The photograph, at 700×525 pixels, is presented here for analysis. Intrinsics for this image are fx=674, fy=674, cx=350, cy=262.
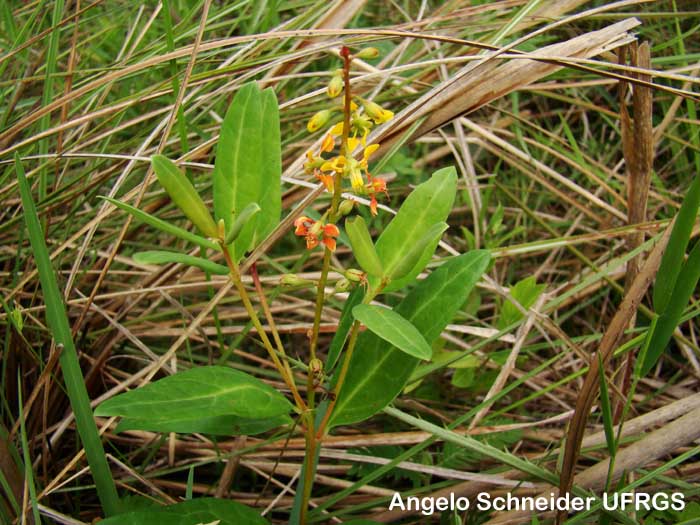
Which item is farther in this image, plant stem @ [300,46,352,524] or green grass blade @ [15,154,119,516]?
green grass blade @ [15,154,119,516]

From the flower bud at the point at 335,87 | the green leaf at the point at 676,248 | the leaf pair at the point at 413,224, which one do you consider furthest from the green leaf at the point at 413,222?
the green leaf at the point at 676,248

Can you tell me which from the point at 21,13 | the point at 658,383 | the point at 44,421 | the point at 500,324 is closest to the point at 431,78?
the point at 500,324

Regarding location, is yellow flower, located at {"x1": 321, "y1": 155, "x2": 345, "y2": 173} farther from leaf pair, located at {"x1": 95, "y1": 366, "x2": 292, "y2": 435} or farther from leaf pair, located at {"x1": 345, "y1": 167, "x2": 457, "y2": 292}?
leaf pair, located at {"x1": 95, "y1": 366, "x2": 292, "y2": 435}

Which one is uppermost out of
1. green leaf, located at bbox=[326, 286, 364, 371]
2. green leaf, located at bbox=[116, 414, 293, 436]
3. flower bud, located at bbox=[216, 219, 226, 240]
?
flower bud, located at bbox=[216, 219, 226, 240]

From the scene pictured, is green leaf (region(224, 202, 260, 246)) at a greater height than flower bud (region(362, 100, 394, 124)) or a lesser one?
lesser

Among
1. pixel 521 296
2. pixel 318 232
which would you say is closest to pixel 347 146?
pixel 318 232

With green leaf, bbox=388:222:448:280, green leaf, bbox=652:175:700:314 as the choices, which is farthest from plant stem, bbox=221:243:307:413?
green leaf, bbox=652:175:700:314
